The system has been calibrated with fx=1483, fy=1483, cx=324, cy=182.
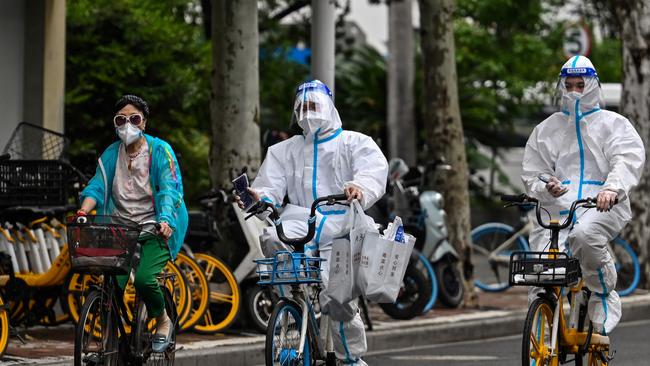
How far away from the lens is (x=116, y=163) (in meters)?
8.25

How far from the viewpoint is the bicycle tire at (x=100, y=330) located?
24.9 feet

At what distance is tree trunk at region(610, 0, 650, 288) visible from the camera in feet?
52.3

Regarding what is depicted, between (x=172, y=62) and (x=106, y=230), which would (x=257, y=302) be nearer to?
(x=106, y=230)

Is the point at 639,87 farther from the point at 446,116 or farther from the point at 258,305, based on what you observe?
the point at 258,305

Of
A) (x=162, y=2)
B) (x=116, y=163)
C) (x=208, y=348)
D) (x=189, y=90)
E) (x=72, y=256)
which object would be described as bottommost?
(x=208, y=348)

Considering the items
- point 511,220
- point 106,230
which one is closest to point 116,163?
point 106,230

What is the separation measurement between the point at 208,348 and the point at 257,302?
1345mm

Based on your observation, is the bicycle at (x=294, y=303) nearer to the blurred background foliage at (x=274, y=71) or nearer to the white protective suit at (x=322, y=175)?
the white protective suit at (x=322, y=175)

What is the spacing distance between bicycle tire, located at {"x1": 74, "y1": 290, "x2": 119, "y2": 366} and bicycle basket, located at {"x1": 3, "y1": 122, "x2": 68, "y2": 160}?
4116mm

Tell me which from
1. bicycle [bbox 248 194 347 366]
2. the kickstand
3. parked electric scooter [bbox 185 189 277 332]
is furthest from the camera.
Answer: parked electric scooter [bbox 185 189 277 332]

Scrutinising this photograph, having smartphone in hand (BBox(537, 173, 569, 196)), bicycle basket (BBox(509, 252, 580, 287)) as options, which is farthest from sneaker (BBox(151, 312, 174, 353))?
smartphone in hand (BBox(537, 173, 569, 196))

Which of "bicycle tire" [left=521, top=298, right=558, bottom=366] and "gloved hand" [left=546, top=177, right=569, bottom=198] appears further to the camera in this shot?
"gloved hand" [left=546, top=177, right=569, bottom=198]

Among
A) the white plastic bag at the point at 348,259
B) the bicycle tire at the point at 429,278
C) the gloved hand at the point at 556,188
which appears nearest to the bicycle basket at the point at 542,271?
the gloved hand at the point at 556,188

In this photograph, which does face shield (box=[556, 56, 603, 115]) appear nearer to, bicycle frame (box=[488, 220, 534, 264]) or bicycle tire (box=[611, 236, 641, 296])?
bicycle tire (box=[611, 236, 641, 296])
